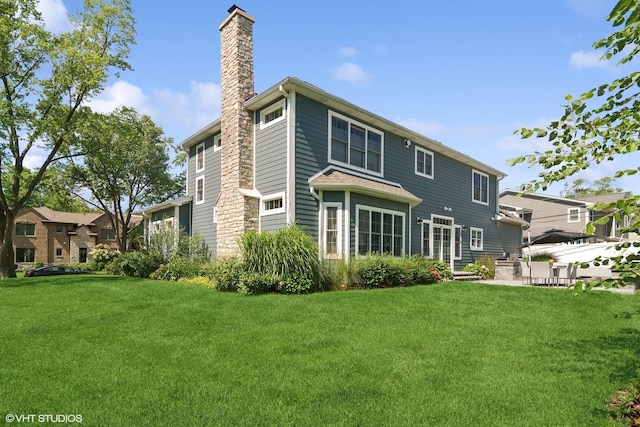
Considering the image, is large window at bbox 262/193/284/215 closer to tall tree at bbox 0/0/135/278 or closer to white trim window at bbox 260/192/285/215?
white trim window at bbox 260/192/285/215

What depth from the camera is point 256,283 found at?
9508 millimetres

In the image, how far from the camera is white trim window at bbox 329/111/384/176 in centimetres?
1355

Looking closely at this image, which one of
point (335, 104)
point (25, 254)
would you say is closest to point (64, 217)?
point (25, 254)

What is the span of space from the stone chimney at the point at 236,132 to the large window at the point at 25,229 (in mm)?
35350

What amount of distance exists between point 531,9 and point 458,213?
50.9 feet

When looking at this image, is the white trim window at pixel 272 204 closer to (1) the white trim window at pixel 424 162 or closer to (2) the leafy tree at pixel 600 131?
(1) the white trim window at pixel 424 162

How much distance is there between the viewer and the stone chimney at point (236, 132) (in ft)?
43.0

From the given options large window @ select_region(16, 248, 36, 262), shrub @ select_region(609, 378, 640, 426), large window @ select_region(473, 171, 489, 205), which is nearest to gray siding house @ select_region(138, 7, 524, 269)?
large window @ select_region(473, 171, 489, 205)

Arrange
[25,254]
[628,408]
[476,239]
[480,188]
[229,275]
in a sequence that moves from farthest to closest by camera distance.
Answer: [25,254]
[480,188]
[476,239]
[229,275]
[628,408]

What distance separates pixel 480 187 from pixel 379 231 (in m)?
11.1

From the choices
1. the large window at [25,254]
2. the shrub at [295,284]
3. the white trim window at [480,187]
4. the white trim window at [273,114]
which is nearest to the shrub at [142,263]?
the white trim window at [273,114]

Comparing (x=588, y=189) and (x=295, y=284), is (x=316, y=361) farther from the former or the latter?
(x=588, y=189)

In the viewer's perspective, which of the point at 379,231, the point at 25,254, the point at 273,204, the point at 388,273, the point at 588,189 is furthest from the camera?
the point at 588,189

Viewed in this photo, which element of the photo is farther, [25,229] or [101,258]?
[25,229]
